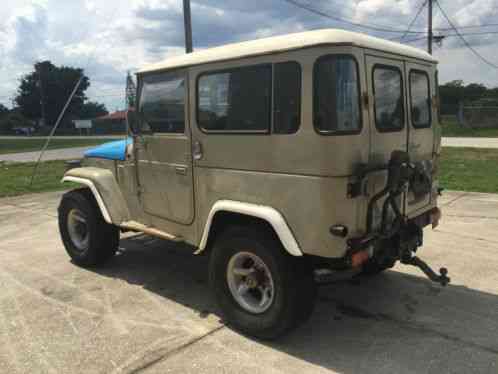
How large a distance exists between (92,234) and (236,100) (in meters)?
2.54

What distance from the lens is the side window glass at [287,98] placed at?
301 cm

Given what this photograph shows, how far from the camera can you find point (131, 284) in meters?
4.64

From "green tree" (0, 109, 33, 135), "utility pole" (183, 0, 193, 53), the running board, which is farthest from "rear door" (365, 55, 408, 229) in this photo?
"green tree" (0, 109, 33, 135)

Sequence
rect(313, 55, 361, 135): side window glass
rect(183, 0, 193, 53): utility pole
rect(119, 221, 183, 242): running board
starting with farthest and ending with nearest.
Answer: rect(183, 0, 193, 53): utility pole < rect(119, 221, 183, 242): running board < rect(313, 55, 361, 135): side window glass

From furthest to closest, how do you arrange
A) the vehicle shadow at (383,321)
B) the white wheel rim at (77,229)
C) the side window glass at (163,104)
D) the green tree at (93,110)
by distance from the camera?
the green tree at (93,110), the white wheel rim at (77,229), the side window glass at (163,104), the vehicle shadow at (383,321)

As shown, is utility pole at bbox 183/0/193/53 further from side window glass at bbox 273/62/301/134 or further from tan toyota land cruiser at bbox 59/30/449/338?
side window glass at bbox 273/62/301/134

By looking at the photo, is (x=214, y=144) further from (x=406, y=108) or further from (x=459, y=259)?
(x=459, y=259)

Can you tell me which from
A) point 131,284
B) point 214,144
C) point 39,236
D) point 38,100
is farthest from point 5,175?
point 38,100

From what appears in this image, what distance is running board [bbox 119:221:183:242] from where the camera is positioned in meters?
4.11

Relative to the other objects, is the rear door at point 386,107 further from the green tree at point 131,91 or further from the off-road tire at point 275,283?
the green tree at point 131,91

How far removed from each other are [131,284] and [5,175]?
1111 centimetres

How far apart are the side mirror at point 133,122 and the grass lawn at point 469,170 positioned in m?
7.34

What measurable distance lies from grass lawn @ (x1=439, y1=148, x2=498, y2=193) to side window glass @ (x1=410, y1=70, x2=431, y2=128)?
238 inches

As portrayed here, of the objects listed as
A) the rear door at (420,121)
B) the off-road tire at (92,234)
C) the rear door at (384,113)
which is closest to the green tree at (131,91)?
the off-road tire at (92,234)
